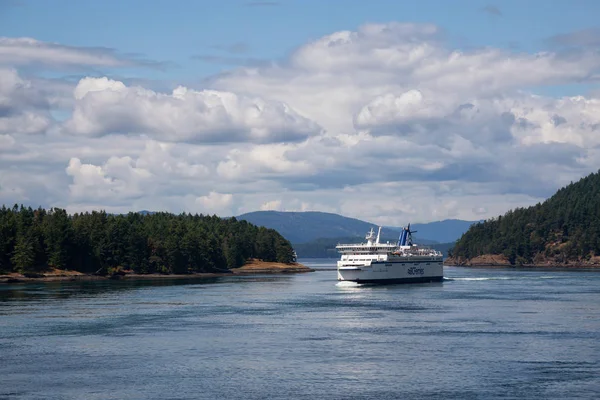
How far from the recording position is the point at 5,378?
65.8 metres

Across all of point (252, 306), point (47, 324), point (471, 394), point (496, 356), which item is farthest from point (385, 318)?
point (471, 394)

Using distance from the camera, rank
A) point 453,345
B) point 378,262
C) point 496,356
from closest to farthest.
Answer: point 496,356, point 453,345, point 378,262

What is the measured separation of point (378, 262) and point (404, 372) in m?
124

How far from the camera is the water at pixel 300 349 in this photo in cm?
6219

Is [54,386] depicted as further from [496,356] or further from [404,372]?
[496,356]

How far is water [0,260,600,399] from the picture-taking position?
6219cm

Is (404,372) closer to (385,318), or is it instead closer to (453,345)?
(453,345)

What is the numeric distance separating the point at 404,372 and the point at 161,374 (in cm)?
2033

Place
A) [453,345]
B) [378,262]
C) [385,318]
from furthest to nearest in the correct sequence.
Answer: [378,262], [385,318], [453,345]

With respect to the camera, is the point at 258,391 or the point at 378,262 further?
the point at 378,262

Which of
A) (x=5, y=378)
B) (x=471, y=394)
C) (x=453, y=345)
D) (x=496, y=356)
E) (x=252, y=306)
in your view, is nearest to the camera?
(x=471, y=394)

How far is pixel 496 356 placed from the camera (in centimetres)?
7556

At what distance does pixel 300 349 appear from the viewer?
8125 cm

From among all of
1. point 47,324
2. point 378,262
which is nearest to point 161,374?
point 47,324
